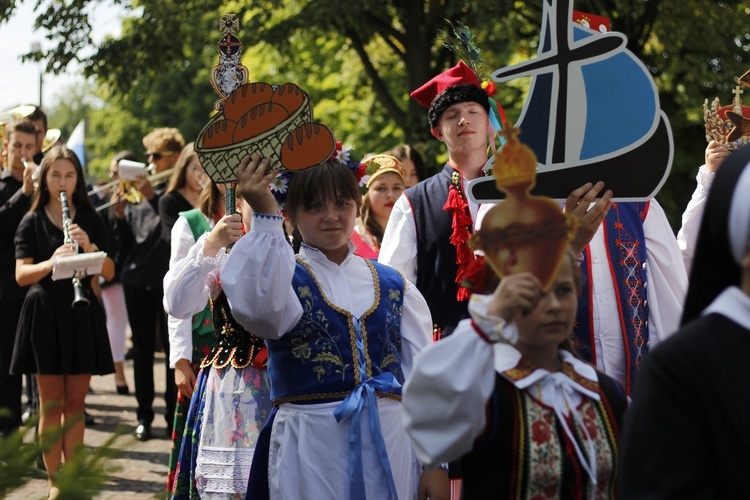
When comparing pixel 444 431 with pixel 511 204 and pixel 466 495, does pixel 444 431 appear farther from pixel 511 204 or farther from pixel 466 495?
pixel 511 204

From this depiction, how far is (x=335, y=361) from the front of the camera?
12.5 ft

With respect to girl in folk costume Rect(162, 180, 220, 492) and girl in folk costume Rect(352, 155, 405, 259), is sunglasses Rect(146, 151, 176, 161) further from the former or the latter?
girl in folk costume Rect(162, 180, 220, 492)

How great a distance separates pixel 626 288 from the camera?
14.5 ft

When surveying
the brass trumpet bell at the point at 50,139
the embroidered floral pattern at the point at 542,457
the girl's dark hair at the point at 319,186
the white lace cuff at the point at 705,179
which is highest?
the brass trumpet bell at the point at 50,139

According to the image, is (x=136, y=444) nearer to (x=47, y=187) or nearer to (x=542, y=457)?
(x=47, y=187)

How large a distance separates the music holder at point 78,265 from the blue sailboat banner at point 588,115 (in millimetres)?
3926

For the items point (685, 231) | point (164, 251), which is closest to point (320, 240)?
point (685, 231)

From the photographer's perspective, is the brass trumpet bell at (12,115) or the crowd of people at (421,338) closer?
the crowd of people at (421,338)

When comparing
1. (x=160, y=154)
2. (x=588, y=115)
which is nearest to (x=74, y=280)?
(x=160, y=154)

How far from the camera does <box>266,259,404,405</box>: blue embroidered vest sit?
3.81 m

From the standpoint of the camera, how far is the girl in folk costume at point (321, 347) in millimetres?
3637

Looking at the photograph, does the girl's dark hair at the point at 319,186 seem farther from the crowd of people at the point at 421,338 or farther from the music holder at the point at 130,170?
the music holder at the point at 130,170

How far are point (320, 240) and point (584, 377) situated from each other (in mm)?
1416

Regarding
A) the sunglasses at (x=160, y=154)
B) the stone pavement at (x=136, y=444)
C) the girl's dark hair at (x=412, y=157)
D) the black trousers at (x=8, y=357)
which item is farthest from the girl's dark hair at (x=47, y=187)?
the sunglasses at (x=160, y=154)
